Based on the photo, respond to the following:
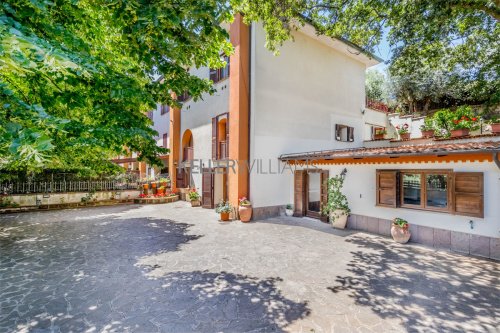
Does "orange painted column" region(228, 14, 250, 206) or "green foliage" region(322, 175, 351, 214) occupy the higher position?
"orange painted column" region(228, 14, 250, 206)

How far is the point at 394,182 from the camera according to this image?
26.7 ft

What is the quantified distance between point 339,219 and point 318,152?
12.8 ft

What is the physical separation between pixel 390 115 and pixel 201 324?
2039 cm

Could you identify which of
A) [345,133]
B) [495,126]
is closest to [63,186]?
[345,133]

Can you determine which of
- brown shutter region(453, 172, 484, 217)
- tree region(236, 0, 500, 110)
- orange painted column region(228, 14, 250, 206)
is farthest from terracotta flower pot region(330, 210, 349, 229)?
tree region(236, 0, 500, 110)

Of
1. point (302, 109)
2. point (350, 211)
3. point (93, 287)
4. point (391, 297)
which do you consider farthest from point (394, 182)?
point (93, 287)

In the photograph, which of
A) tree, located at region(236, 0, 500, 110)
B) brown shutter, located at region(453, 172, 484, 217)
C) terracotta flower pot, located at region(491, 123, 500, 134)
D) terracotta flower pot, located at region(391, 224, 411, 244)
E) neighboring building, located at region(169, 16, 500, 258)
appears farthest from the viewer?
terracotta flower pot, located at region(491, 123, 500, 134)

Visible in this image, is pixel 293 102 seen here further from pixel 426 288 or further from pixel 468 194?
pixel 426 288

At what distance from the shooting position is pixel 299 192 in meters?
11.6

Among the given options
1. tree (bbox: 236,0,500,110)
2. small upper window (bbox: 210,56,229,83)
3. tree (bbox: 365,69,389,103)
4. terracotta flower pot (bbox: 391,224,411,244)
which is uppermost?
tree (bbox: 365,69,389,103)

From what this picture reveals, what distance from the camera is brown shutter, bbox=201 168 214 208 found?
45.2ft

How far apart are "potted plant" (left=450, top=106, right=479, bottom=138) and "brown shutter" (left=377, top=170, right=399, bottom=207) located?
524 centimetres

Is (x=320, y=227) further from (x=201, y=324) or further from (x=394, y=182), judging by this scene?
(x=201, y=324)

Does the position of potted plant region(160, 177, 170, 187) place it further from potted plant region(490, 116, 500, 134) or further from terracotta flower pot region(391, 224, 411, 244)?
potted plant region(490, 116, 500, 134)
